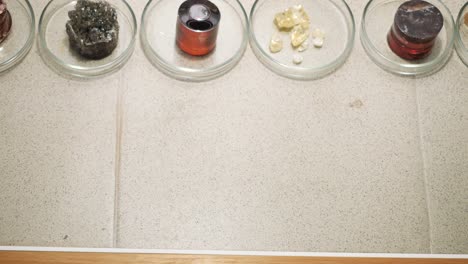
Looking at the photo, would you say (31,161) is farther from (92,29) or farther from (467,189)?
(467,189)

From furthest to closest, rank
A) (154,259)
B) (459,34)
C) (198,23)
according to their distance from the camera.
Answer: (459,34) < (198,23) < (154,259)

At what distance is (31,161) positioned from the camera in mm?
970

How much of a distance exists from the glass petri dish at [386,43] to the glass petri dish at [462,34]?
0.01m

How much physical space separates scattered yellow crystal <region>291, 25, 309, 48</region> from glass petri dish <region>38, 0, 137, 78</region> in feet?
1.04

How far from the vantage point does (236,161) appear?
3.28 feet

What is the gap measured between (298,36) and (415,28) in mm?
227

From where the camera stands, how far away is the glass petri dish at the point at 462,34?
3.66 ft

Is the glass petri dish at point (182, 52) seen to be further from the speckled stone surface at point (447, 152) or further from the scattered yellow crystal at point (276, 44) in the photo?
the speckled stone surface at point (447, 152)

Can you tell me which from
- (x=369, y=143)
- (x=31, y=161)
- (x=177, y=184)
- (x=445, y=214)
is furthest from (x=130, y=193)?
(x=445, y=214)

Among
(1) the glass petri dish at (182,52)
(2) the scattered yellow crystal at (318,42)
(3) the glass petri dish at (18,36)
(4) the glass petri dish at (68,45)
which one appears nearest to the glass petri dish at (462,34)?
(2) the scattered yellow crystal at (318,42)

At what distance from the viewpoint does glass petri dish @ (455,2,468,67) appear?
112 centimetres

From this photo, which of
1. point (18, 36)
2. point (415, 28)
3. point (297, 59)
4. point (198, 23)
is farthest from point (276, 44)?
point (18, 36)

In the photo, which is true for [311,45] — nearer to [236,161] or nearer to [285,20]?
[285,20]

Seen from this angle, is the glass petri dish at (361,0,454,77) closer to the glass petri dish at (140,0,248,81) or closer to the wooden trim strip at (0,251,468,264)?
the glass petri dish at (140,0,248,81)
